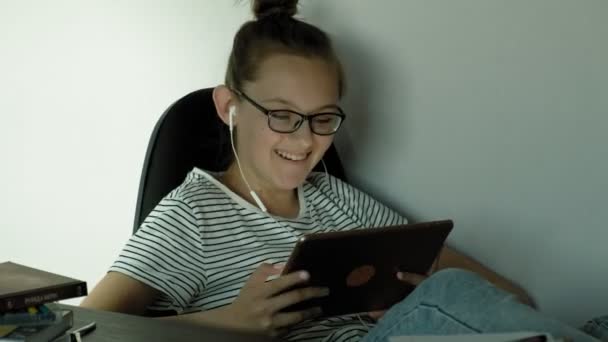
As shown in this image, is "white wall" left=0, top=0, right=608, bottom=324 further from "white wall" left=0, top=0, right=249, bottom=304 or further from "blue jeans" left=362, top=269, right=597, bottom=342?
"blue jeans" left=362, top=269, right=597, bottom=342

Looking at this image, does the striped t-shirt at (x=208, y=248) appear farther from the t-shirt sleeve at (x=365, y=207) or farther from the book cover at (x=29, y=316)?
the book cover at (x=29, y=316)

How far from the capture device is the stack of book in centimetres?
85

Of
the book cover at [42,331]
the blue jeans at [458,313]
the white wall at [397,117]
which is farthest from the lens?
the white wall at [397,117]

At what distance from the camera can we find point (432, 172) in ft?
5.34

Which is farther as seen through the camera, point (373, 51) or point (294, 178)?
point (373, 51)

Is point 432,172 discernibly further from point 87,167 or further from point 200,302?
point 87,167

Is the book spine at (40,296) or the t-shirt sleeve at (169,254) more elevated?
the book spine at (40,296)

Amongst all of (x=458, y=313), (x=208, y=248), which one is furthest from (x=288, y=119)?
(x=458, y=313)

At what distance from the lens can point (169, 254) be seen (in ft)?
4.40

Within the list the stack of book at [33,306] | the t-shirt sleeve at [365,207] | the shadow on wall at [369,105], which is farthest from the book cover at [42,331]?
the shadow on wall at [369,105]

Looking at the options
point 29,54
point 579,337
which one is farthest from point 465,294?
point 29,54

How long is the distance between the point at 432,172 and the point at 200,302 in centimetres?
55

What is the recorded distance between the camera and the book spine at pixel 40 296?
855mm

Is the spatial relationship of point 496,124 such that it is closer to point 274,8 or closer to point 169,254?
point 274,8
